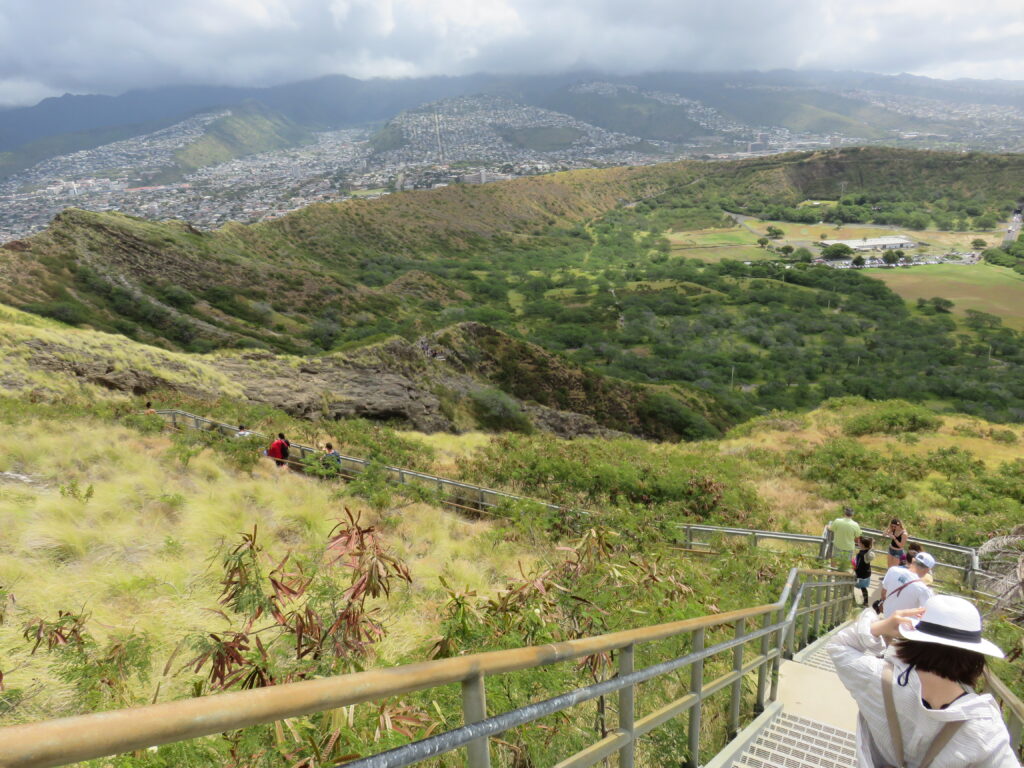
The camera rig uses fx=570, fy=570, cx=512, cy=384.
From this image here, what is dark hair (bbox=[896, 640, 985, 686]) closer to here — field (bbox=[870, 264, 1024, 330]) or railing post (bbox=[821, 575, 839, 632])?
railing post (bbox=[821, 575, 839, 632])

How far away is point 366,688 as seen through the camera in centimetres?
148

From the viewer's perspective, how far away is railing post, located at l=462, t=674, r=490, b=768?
181cm

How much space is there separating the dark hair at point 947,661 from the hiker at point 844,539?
879cm

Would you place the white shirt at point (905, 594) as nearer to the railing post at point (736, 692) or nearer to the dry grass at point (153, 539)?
the railing post at point (736, 692)

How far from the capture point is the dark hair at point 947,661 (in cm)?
234

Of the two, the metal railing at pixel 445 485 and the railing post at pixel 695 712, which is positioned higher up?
the railing post at pixel 695 712

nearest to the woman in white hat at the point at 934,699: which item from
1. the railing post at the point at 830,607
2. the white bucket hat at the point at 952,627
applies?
the white bucket hat at the point at 952,627

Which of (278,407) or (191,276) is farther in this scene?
(191,276)

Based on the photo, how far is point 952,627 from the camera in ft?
7.72

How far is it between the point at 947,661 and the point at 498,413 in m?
25.1

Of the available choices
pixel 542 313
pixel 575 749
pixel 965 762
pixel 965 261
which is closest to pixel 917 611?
pixel 965 762

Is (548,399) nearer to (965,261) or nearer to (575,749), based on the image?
(575,749)

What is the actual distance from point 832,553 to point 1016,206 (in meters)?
180

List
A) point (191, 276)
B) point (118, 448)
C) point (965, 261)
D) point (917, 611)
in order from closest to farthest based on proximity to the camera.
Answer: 1. point (917, 611)
2. point (118, 448)
3. point (191, 276)
4. point (965, 261)
